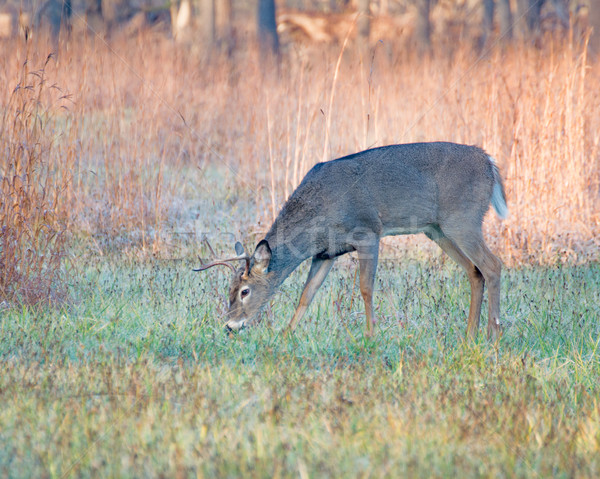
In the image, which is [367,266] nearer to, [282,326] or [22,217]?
[282,326]

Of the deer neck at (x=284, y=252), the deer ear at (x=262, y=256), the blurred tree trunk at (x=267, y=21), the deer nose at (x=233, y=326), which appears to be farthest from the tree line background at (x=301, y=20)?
the deer nose at (x=233, y=326)

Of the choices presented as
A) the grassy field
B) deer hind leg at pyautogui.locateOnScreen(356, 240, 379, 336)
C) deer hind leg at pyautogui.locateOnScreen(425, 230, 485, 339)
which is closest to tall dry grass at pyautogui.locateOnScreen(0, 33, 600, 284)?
the grassy field

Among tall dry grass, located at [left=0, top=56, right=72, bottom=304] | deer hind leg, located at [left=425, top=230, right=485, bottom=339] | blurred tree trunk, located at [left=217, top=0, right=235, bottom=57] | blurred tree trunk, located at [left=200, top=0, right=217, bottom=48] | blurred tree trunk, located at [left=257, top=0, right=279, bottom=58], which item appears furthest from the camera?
blurred tree trunk, located at [left=257, top=0, right=279, bottom=58]

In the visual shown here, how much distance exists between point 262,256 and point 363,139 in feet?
8.30

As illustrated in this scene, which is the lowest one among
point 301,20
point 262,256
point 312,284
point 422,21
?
point 312,284

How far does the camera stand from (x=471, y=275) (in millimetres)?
5617

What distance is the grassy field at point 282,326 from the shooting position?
310 cm

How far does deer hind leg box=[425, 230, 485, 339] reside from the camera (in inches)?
211

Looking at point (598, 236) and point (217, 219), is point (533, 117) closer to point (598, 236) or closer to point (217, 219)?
point (598, 236)

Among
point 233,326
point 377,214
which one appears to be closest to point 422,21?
point 377,214

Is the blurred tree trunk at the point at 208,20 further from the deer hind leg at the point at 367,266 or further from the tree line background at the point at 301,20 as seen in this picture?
the deer hind leg at the point at 367,266

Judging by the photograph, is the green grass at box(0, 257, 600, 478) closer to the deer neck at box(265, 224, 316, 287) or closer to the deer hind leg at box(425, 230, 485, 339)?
the deer hind leg at box(425, 230, 485, 339)

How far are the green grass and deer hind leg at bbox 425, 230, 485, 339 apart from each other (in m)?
0.15

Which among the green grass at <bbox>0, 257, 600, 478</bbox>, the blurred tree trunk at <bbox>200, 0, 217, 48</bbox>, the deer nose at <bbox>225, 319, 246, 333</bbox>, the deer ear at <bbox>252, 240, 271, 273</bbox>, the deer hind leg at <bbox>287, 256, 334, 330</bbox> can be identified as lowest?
the green grass at <bbox>0, 257, 600, 478</bbox>
